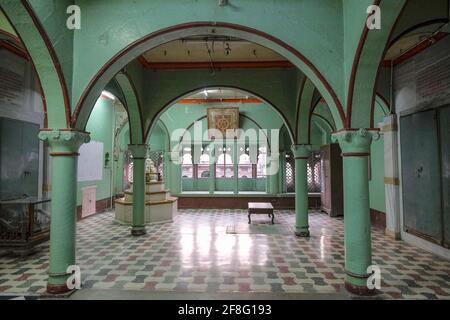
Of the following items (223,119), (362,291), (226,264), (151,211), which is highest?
(223,119)

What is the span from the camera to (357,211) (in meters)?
4.04

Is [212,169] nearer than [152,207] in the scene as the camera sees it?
No

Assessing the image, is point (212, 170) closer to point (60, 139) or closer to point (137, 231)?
point (137, 231)

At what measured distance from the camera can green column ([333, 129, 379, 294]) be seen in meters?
3.96

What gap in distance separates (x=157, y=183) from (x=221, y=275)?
5.56 metres

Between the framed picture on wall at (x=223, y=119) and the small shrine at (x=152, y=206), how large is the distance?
3977 mm

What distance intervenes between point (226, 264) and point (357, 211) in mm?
2708

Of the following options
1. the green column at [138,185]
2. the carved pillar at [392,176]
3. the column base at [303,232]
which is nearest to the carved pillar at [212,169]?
the green column at [138,185]

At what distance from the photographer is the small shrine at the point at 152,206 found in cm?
927

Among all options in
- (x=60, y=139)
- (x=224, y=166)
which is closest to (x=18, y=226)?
(x=60, y=139)

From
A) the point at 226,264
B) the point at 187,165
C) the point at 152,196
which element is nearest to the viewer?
the point at 226,264

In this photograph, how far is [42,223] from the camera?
6508 mm
